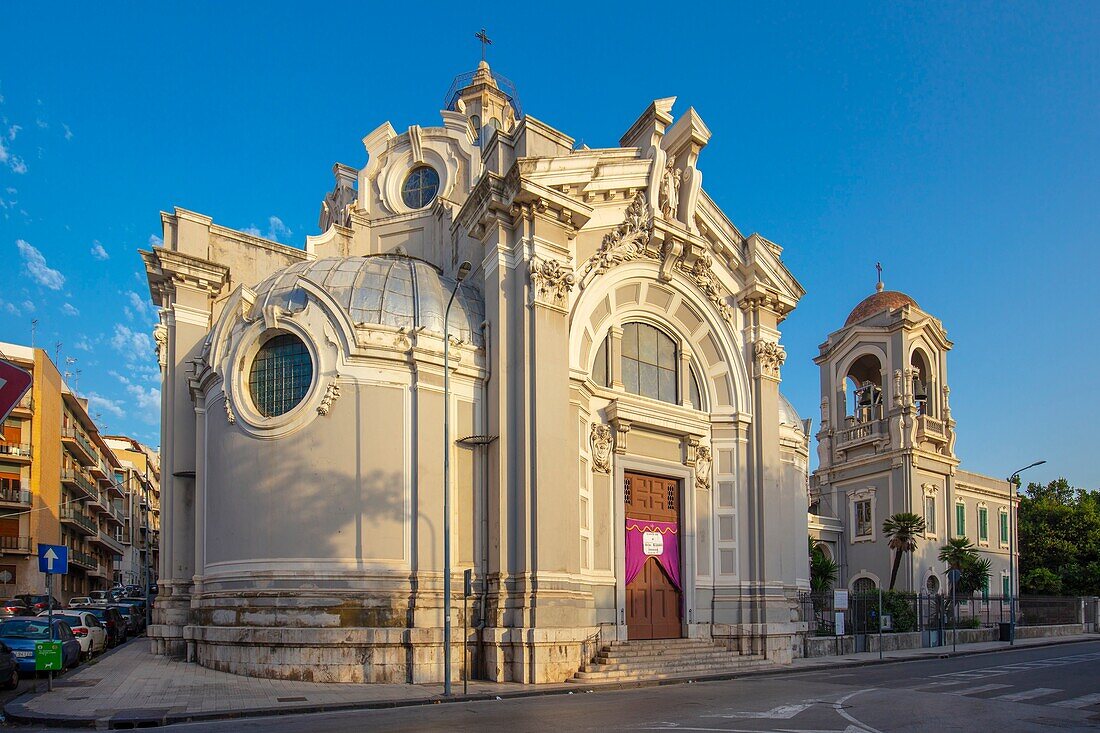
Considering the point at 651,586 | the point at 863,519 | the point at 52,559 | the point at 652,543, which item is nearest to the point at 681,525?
the point at 652,543

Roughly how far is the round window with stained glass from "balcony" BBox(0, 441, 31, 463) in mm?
31320

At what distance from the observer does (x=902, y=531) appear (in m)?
42.8

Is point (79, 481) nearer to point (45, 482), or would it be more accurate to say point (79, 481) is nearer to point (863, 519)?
point (45, 482)

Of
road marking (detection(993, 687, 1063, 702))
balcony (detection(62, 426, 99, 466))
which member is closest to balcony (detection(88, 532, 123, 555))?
balcony (detection(62, 426, 99, 466))

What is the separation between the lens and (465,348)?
21.7 meters

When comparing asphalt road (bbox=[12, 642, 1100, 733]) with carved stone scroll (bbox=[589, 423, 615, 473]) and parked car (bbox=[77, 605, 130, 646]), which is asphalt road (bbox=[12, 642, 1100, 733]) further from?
→ parked car (bbox=[77, 605, 130, 646])

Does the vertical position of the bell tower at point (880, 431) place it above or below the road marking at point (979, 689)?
above

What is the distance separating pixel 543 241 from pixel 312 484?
26.0 feet

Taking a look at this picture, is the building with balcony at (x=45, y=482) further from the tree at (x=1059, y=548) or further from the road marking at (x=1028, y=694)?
the tree at (x=1059, y=548)

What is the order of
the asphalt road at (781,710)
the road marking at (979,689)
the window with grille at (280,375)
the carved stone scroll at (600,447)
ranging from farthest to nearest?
the carved stone scroll at (600,447)
the window with grille at (280,375)
the road marking at (979,689)
the asphalt road at (781,710)

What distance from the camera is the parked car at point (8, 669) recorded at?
672 inches

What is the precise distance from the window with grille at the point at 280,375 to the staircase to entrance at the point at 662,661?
29.6ft

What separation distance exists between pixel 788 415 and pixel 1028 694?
51.1 feet

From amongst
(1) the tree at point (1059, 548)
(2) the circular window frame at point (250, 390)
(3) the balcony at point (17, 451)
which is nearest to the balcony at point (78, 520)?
(3) the balcony at point (17, 451)
